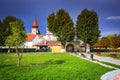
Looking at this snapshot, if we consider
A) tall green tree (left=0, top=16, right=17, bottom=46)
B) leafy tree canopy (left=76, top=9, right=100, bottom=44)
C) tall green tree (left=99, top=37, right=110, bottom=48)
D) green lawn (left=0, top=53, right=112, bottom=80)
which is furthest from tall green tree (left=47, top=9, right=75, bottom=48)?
tall green tree (left=99, top=37, right=110, bottom=48)

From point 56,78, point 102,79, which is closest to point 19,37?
point 56,78

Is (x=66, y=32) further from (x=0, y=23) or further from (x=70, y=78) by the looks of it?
(x=70, y=78)

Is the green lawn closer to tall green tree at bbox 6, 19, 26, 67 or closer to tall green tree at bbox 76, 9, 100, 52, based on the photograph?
tall green tree at bbox 6, 19, 26, 67

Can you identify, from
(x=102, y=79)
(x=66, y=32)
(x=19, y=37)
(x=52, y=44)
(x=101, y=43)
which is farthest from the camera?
(x=101, y=43)

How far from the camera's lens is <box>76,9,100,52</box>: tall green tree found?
70.0 metres

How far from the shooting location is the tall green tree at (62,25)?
228ft

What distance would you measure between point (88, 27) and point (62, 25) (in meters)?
8.87

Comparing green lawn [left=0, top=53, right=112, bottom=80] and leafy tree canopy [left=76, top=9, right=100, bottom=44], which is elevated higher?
leafy tree canopy [left=76, top=9, right=100, bottom=44]

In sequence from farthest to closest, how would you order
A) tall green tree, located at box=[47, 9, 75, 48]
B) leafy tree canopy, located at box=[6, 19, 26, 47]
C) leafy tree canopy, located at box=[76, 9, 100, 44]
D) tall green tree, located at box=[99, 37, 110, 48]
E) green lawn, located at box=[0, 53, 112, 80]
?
tall green tree, located at box=[99, 37, 110, 48] < leafy tree canopy, located at box=[76, 9, 100, 44] < tall green tree, located at box=[47, 9, 75, 48] < leafy tree canopy, located at box=[6, 19, 26, 47] < green lawn, located at box=[0, 53, 112, 80]

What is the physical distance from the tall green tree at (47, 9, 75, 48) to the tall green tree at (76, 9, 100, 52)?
108 inches

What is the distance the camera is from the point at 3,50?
75.1m

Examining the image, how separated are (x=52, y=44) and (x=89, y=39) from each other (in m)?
17.2

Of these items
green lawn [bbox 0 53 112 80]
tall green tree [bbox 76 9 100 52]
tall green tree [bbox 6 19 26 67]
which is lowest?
green lawn [bbox 0 53 112 80]

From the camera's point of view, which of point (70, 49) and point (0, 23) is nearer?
point (0, 23)
